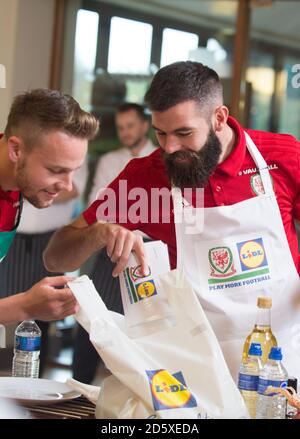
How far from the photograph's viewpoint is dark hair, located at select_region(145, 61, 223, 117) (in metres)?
1.95

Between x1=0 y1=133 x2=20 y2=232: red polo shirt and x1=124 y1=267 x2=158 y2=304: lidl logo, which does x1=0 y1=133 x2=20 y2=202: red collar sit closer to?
x1=0 y1=133 x2=20 y2=232: red polo shirt

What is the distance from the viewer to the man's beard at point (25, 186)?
1.93 meters

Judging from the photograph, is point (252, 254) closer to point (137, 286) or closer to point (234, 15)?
point (137, 286)

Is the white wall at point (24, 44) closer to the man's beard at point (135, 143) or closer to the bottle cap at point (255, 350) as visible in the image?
the man's beard at point (135, 143)

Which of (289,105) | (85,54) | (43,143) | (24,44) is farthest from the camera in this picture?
(85,54)

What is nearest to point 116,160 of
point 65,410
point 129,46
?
point 129,46

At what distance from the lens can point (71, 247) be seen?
2.04 metres

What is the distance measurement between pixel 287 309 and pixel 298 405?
50 cm

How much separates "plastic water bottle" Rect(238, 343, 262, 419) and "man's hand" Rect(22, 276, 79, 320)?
37cm

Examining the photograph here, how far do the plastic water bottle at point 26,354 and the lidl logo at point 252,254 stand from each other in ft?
1.79

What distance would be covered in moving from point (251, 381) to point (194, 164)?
2.18ft

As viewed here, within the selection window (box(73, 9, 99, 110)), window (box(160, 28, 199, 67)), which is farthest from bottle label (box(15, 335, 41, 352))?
window (box(73, 9, 99, 110))

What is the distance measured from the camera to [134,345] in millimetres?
1421

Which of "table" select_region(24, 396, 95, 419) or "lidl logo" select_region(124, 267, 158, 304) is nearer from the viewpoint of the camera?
"table" select_region(24, 396, 95, 419)
